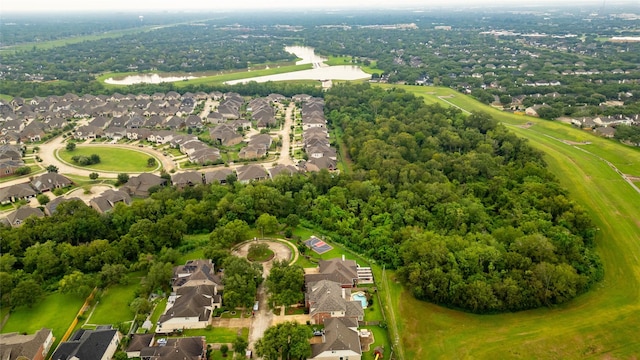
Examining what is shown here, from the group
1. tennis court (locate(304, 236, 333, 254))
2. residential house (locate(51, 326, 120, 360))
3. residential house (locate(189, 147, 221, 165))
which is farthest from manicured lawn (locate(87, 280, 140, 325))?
residential house (locate(189, 147, 221, 165))

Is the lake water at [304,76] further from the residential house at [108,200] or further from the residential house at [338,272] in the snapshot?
the residential house at [338,272]

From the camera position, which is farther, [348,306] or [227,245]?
[227,245]

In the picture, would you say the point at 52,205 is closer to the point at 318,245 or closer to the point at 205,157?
the point at 205,157

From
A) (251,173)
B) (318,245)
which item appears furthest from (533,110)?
(318,245)

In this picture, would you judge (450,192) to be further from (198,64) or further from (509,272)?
(198,64)

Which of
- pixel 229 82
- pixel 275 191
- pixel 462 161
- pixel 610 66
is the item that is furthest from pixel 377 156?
pixel 610 66

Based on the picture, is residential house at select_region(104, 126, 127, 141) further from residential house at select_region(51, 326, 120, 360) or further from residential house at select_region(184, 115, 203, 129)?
residential house at select_region(51, 326, 120, 360)
